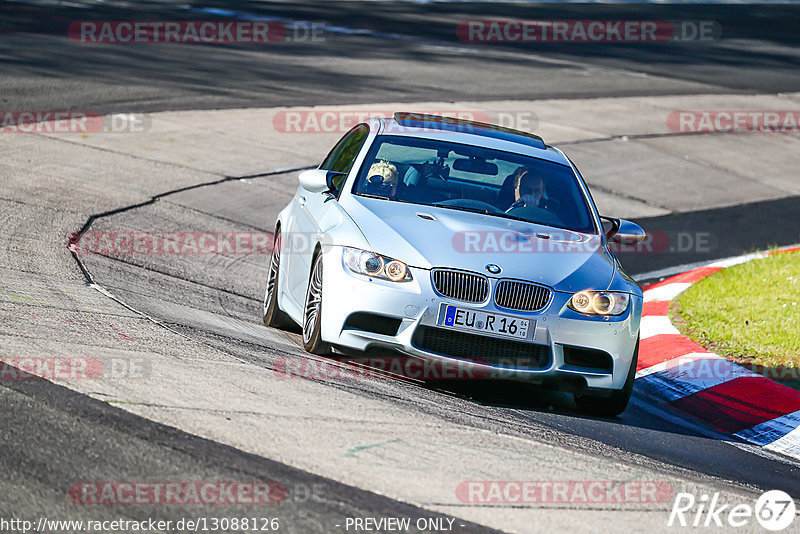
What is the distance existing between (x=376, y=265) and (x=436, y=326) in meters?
0.52

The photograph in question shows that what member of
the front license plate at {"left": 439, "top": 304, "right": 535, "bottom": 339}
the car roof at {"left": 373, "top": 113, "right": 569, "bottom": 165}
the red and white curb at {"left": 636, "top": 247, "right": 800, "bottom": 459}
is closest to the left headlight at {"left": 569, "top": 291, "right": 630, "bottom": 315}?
the front license plate at {"left": 439, "top": 304, "right": 535, "bottom": 339}

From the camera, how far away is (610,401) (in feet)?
22.3

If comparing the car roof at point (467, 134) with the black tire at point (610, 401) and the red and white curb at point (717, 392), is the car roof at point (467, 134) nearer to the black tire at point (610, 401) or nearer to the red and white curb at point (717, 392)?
the red and white curb at point (717, 392)

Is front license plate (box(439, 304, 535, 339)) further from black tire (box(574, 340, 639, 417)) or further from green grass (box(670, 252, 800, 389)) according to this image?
green grass (box(670, 252, 800, 389))

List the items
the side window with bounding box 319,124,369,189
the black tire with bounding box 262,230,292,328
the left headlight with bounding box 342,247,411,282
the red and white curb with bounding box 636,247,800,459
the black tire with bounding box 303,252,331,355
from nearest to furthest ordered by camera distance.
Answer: the left headlight with bounding box 342,247,411,282
the black tire with bounding box 303,252,331,355
the red and white curb with bounding box 636,247,800,459
the side window with bounding box 319,124,369,189
the black tire with bounding box 262,230,292,328

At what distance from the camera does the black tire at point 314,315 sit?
663 cm

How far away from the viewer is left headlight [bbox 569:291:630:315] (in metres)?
6.46

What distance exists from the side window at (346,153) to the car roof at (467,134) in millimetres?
158

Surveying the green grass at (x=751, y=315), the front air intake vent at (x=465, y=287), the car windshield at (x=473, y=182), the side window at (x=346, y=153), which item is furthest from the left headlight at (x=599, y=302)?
the green grass at (x=751, y=315)

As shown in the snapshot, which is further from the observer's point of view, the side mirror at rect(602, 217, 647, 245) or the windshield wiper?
the side mirror at rect(602, 217, 647, 245)

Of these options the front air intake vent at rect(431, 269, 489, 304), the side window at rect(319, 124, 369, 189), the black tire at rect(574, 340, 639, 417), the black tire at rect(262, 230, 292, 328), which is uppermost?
the side window at rect(319, 124, 369, 189)

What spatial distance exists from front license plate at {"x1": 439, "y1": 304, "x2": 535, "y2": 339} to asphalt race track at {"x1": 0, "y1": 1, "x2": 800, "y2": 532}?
44cm

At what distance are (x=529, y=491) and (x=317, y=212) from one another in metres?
3.30

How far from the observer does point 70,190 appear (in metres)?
11.0
